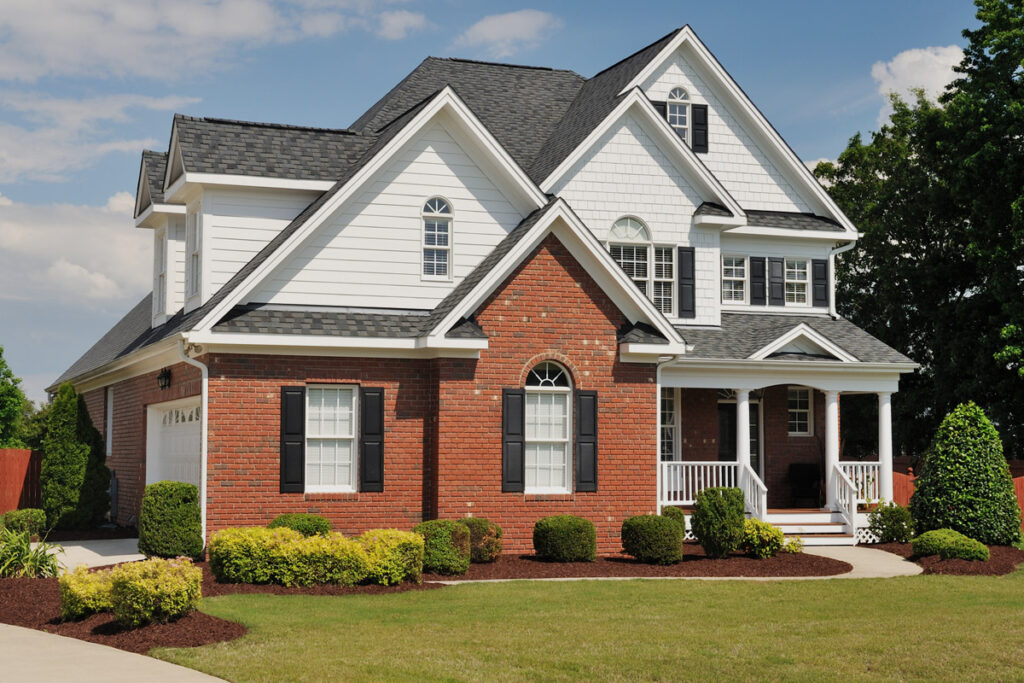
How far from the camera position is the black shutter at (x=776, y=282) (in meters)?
28.0

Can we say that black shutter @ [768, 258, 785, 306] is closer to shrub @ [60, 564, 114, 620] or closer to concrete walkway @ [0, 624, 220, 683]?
shrub @ [60, 564, 114, 620]

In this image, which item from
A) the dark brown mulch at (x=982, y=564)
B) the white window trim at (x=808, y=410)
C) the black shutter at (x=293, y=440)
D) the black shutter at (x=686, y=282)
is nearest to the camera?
the dark brown mulch at (x=982, y=564)

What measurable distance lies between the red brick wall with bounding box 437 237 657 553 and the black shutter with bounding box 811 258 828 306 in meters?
8.18

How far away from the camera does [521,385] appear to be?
2097 centimetres

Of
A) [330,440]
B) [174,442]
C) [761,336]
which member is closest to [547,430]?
[330,440]

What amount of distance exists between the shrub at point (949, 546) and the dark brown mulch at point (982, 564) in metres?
0.12

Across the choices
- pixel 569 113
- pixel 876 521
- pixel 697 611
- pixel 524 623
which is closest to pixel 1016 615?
pixel 697 611

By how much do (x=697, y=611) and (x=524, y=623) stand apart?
2622 millimetres

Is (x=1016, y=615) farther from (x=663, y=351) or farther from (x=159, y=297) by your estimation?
(x=159, y=297)

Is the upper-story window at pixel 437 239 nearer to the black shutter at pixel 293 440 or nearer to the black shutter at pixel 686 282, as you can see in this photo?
the black shutter at pixel 293 440

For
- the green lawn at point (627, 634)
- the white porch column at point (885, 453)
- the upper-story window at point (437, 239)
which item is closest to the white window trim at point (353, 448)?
the upper-story window at point (437, 239)

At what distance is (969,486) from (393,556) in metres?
12.2

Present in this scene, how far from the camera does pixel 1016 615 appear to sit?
1504cm

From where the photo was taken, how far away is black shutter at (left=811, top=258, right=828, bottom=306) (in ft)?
93.4
